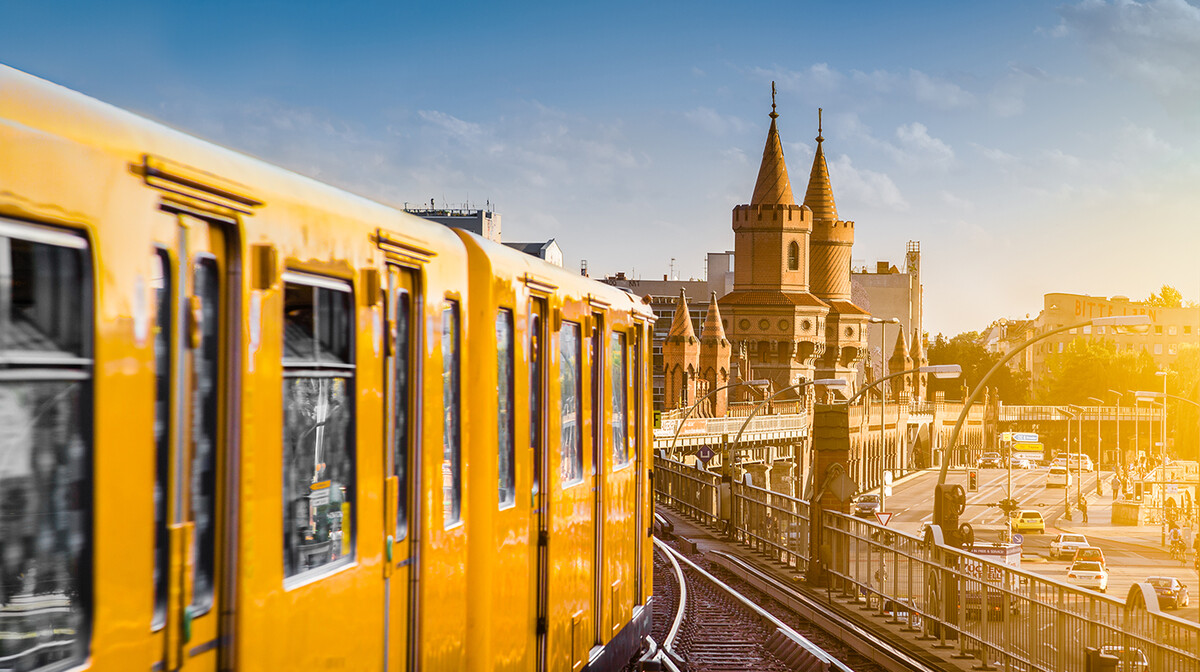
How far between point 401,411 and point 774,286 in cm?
12363

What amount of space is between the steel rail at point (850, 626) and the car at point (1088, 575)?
25.4 meters

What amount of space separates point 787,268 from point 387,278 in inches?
4915

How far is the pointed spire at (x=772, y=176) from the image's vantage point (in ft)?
426

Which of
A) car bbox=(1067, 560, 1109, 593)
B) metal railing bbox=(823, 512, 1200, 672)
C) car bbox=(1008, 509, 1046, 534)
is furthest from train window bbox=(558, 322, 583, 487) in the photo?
car bbox=(1008, 509, 1046, 534)

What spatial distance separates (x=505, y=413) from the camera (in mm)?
7094

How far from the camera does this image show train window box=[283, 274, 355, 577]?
457cm

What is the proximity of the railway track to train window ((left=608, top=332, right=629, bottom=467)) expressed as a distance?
261 cm

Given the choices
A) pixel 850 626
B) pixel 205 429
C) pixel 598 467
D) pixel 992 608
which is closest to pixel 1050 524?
pixel 850 626

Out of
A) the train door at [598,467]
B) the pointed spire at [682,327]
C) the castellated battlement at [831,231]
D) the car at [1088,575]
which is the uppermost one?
the castellated battlement at [831,231]

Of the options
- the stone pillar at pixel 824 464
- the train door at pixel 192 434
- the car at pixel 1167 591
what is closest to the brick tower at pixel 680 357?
the car at pixel 1167 591

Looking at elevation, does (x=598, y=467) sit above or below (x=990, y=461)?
above

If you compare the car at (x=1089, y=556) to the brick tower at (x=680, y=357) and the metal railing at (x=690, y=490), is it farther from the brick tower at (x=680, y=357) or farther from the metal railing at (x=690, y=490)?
the brick tower at (x=680, y=357)

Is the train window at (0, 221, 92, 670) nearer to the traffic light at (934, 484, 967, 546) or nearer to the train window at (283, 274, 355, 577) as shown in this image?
the train window at (283, 274, 355, 577)

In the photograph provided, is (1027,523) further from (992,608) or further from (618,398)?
(618,398)
